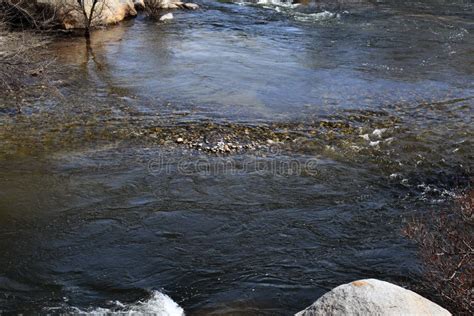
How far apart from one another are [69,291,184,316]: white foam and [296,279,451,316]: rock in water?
68.1 inches

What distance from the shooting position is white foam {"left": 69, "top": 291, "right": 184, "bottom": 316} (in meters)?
6.12

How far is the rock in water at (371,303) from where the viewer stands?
4.85 metres

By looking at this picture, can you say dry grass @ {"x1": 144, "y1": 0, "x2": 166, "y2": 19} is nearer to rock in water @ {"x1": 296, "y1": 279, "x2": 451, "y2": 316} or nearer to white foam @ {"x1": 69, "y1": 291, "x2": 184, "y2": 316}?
white foam @ {"x1": 69, "y1": 291, "x2": 184, "y2": 316}

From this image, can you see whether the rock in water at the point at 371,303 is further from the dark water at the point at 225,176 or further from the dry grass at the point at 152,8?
the dry grass at the point at 152,8

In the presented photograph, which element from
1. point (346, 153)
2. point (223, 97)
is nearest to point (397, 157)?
point (346, 153)

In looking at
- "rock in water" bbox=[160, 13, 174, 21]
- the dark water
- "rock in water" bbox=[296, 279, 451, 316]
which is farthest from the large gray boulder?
"rock in water" bbox=[296, 279, 451, 316]

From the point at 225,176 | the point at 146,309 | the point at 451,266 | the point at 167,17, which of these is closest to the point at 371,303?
the point at 451,266

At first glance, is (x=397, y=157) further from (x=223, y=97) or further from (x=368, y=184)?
(x=223, y=97)

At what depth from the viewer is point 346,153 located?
10359 mm

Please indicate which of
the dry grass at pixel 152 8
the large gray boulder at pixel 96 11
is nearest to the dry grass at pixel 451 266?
the large gray boulder at pixel 96 11

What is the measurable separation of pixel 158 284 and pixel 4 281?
6.06ft

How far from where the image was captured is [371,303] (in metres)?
4.89

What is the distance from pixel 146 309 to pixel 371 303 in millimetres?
2584

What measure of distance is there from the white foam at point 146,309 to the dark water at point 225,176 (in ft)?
0.36
